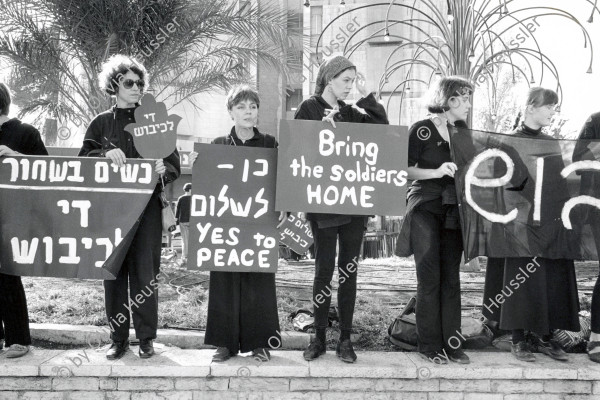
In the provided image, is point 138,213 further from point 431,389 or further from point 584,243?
point 584,243

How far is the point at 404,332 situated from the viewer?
3979 mm

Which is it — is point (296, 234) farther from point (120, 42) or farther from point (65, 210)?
point (120, 42)

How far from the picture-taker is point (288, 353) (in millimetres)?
3768

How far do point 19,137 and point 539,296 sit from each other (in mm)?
3700

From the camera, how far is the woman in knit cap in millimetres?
3607

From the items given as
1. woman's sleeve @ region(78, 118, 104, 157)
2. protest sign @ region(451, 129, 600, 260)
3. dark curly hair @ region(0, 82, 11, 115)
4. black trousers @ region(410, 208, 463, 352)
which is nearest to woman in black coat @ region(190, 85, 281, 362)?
woman's sleeve @ region(78, 118, 104, 157)

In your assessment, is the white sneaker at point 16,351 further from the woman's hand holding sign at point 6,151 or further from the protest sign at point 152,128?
the protest sign at point 152,128

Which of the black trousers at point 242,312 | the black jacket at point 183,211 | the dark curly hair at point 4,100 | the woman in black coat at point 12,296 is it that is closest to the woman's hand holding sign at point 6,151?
the woman in black coat at point 12,296

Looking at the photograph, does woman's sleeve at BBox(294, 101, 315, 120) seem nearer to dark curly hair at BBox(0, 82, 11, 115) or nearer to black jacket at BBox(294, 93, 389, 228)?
black jacket at BBox(294, 93, 389, 228)

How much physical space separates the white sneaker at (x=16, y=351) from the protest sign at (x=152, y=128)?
1504mm

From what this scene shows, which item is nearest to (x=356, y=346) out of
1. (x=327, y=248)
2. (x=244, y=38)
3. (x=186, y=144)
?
(x=327, y=248)

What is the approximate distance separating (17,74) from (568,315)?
646 centimetres

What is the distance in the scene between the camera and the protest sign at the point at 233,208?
3707 mm

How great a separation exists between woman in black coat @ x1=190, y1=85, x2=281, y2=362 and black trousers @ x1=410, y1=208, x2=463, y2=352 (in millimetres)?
977
